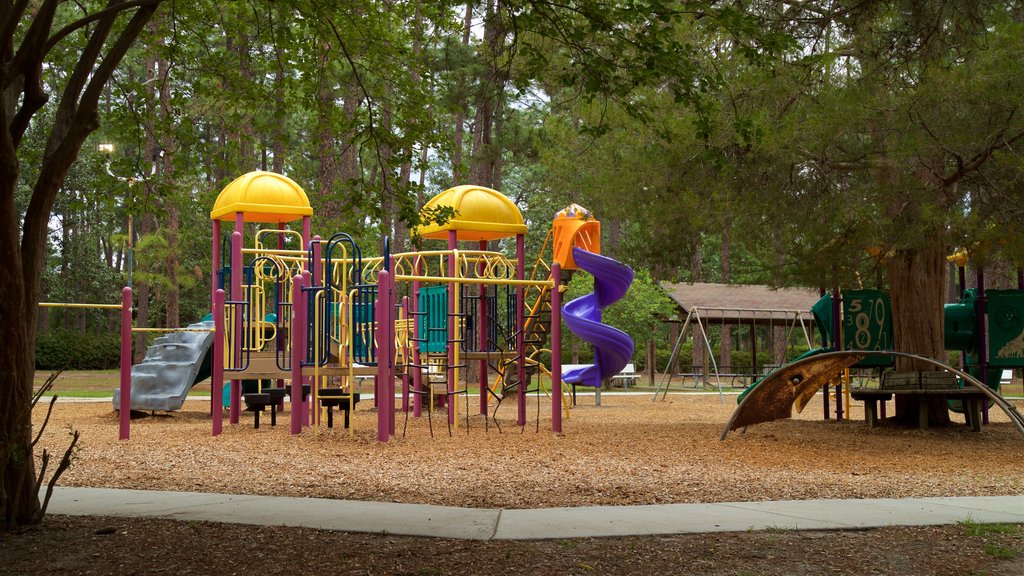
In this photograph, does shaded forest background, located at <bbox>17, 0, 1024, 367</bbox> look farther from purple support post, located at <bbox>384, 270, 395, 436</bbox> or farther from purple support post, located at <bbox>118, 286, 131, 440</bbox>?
purple support post, located at <bbox>118, 286, 131, 440</bbox>

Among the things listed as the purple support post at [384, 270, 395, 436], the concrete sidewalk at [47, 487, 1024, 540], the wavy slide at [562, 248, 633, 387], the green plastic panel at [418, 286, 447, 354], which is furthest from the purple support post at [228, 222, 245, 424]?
the concrete sidewalk at [47, 487, 1024, 540]

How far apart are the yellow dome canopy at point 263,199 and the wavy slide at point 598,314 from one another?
14.6ft

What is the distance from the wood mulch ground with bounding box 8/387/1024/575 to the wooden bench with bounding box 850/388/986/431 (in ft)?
0.73

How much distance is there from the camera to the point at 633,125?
477 inches


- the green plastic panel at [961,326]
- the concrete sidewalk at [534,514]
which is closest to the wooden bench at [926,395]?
the green plastic panel at [961,326]

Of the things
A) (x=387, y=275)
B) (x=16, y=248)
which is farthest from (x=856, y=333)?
(x=16, y=248)

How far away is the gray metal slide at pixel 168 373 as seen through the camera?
1518cm

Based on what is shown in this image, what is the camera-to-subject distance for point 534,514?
618 centimetres

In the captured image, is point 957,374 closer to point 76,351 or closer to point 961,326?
point 961,326

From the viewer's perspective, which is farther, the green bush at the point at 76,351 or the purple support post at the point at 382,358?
the green bush at the point at 76,351

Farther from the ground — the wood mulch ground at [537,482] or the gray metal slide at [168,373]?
the gray metal slide at [168,373]

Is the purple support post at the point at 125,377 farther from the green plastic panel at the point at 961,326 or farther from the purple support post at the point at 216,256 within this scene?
the green plastic panel at the point at 961,326

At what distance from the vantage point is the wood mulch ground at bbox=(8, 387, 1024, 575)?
192 inches

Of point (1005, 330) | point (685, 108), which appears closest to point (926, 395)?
point (1005, 330)
